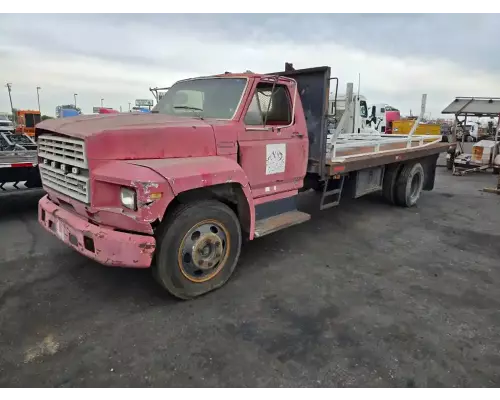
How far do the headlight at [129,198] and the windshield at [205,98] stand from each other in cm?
152

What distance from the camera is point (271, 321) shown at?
3250mm

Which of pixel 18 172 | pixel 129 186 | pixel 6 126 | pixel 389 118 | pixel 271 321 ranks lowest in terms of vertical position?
pixel 271 321

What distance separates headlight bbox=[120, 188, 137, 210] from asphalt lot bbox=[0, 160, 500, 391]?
1031 mm

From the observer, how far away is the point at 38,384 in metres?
2.47

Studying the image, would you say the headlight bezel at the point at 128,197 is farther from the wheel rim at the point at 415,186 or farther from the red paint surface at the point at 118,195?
the wheel rim at the point at 415,186

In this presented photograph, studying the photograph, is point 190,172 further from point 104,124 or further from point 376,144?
point 376,144

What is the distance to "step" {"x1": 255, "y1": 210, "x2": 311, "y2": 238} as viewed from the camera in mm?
4235

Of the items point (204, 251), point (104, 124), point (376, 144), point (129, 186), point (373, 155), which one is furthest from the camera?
point (376, 144)

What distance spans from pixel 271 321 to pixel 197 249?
0.99m

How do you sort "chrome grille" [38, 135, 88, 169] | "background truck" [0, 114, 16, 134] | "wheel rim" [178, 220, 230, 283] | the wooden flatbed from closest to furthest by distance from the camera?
"chrome grille" [38, 135, 88, 169] < "wheel rim" [178, 220, 230, 283] < the wooden flatbed < "background truck" [0, 114, 16, 134]

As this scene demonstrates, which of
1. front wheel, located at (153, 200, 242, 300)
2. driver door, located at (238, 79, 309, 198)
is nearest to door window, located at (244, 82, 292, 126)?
driver door, located at (238, 79, 309, 198)

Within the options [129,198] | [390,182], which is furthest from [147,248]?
[390,182]

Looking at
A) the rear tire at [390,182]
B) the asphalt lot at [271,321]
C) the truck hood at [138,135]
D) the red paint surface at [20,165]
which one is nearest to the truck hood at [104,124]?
the truck hood at [138,135]

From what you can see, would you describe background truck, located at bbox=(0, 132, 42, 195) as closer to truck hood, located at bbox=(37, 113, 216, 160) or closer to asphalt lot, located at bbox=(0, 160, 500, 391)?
asphalt lot, located at bbox=(0, 160, 500, 391)
